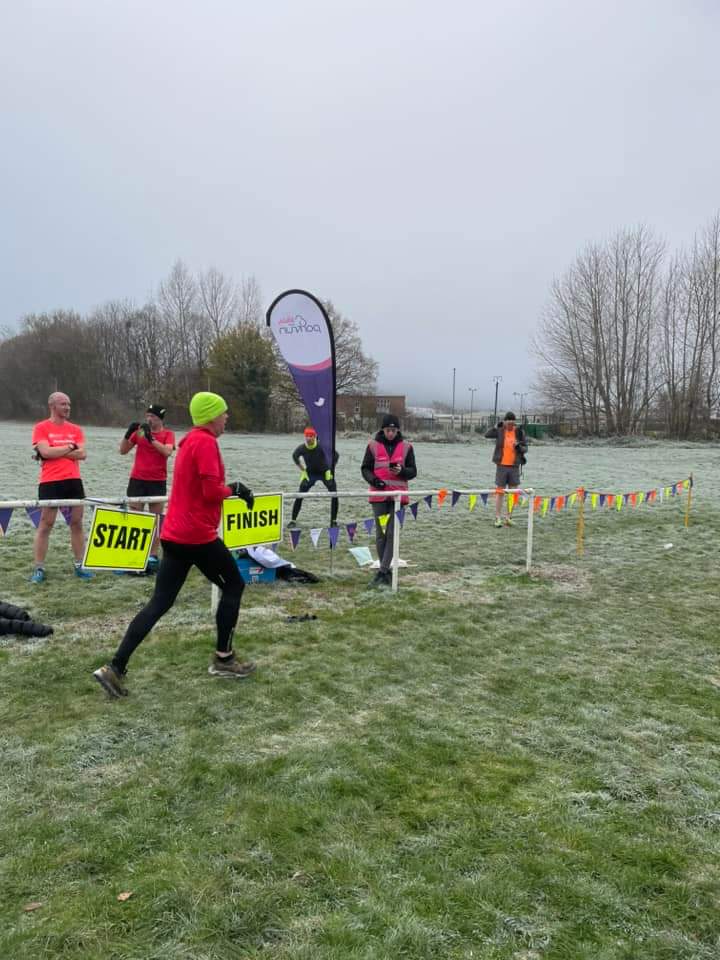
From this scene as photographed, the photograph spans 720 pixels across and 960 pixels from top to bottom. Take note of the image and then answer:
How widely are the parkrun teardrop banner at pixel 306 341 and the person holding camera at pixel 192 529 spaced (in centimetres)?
464

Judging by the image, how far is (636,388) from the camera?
5097 centimetres

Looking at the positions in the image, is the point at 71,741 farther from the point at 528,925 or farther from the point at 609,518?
the point at 609,518

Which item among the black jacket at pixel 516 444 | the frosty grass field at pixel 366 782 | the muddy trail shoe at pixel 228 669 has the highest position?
the black jacket at pixel 516 444

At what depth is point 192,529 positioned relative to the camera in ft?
12.3

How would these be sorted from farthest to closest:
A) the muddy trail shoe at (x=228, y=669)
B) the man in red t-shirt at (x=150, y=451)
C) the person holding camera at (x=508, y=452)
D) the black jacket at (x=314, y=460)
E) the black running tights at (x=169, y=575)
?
1. the person holding camera at (x=508, y=452)
2. the black jacket at (x=314, y=460)
3. the man in red t-shirt at (x=150, y=451)
4. the muddy trail shoe at (x=228, y=669)
5. the black running tights at (x=169, y=575)

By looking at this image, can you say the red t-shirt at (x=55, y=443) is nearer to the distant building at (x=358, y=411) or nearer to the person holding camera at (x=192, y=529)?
the person holding camera at (x=192, y=529)

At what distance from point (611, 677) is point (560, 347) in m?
51.7

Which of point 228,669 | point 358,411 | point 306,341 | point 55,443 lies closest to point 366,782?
point 228,669

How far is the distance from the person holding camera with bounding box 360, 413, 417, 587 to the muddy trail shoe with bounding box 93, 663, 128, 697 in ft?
10.4

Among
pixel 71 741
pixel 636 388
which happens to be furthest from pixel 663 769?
pixel 636 388

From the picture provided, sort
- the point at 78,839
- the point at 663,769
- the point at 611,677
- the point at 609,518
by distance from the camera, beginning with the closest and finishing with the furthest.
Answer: the point at 78,839 < the point at 663,769 < the point at 611,677 < the point at 609,518

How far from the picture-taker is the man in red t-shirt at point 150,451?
6.67m

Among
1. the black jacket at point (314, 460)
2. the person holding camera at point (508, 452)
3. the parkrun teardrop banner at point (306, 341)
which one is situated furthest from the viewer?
the person holding camera at point (508, 452)

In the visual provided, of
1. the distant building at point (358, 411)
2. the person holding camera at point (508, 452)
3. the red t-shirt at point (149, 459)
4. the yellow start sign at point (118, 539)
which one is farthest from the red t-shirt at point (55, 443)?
the distant building at point (358, 411)
